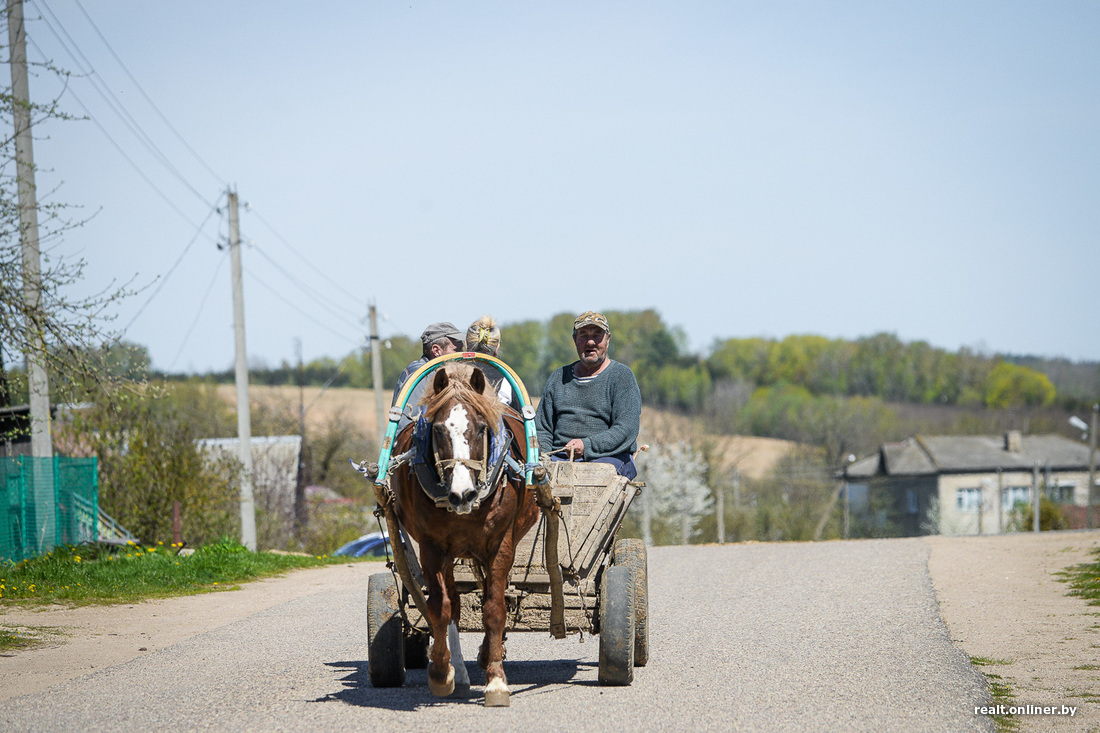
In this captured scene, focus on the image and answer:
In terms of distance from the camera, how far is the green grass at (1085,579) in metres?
12.3

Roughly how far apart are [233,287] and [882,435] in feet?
211

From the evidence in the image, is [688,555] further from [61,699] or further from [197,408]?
[197,408]

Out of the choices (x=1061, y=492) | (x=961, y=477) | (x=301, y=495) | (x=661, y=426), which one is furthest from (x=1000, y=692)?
(x=1061, y=492)

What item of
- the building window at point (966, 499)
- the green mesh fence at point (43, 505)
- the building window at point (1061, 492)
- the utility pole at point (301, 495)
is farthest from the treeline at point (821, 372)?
the green mesh fence at point (43, 505)

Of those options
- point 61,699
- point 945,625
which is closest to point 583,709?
point 61,699

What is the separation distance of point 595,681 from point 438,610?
5.03 ft

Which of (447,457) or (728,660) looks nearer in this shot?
(447,457)

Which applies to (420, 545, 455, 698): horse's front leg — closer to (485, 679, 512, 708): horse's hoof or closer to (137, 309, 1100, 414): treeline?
(485, 679, 512, 708): horse's hoof

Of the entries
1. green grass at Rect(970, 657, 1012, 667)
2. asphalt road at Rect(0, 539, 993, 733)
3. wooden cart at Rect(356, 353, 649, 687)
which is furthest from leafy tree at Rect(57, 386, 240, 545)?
green grass at Rect(970, 657, 1012, 667)

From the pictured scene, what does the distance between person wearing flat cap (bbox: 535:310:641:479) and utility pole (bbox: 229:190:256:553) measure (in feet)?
52.2

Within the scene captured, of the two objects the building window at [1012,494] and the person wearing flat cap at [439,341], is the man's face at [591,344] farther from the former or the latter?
the building window at [1012,494]

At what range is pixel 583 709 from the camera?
6293 mm

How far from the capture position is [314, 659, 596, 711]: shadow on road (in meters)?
6.65

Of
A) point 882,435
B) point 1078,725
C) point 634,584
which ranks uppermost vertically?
point 634,584
